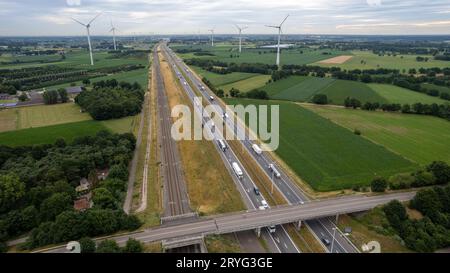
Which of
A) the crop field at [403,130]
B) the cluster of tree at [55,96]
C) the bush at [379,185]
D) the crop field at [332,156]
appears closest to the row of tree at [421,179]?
the bush at [379,185]

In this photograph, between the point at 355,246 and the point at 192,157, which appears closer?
the point at 355,246

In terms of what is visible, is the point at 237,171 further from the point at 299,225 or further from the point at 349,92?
the point at 349,92

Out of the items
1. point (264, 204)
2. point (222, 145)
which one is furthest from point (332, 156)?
point (264, 204)


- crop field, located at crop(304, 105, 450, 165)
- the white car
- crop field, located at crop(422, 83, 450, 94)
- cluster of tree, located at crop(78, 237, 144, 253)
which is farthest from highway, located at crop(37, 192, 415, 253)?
crop field, located at crop(422, 83, 450, 94)

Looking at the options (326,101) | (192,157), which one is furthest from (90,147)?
(326,101)
